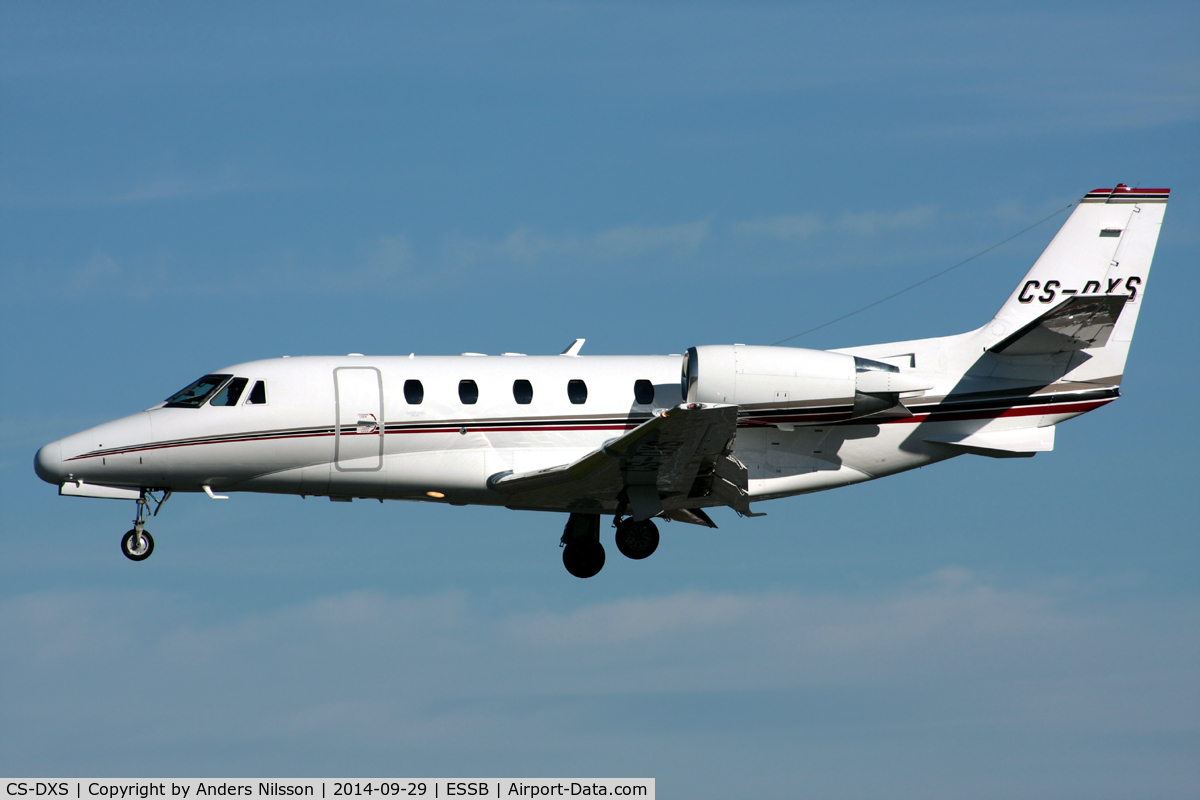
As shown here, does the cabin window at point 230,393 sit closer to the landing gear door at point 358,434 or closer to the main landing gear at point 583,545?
the landing gear door at point 358,434

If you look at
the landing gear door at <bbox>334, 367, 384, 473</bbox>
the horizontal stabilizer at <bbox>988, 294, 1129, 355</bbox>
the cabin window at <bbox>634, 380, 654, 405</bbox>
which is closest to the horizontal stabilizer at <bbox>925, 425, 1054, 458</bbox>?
the horizontal stabilizer at <bbox>988, 294, 1129, 355</bbox>

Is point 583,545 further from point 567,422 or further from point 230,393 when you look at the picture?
point 230,393

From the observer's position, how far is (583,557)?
27.0 metres

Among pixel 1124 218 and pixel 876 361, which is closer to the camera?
pixel 876 361

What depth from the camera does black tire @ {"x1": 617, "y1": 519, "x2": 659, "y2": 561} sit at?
86.7 ft

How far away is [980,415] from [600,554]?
7191mm

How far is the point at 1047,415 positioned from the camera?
84.1ft

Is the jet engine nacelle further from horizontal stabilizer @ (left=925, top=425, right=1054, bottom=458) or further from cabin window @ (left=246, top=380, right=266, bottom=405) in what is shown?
cabin window @ (left=246, top=380, right=266, bottom=405)

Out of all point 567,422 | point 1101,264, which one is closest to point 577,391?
point 567,422

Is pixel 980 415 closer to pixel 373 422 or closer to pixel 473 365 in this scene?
pixel 473 365

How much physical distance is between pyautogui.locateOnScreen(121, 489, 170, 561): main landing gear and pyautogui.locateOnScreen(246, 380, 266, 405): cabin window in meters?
2.20

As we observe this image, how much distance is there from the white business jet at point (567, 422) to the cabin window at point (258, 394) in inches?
0.9

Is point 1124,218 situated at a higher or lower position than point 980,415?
higher

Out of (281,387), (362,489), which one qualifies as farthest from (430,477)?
(281,387)
